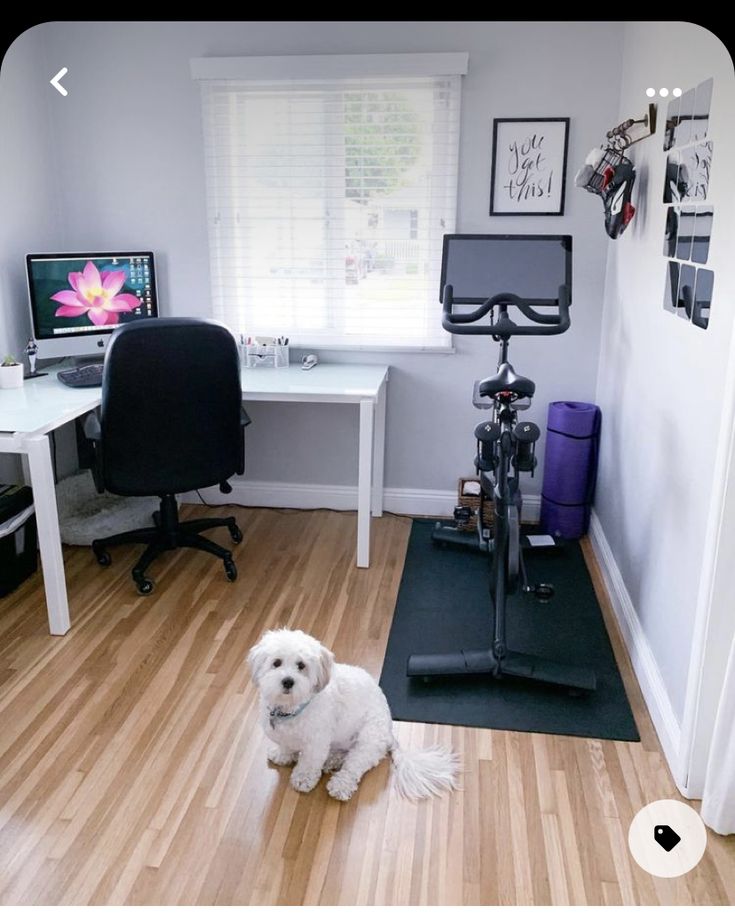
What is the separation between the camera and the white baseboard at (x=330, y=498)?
3748 millimetres

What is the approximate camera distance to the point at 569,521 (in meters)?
3.43

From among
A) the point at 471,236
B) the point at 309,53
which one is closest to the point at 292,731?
the point at 471,236

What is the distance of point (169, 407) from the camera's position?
2705 millimetres

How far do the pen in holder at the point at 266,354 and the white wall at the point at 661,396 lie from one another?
1480 millimetres

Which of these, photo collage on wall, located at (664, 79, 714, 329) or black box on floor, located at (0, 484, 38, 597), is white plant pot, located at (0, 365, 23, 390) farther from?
photo collage on wall, located at (664, 79, 714, 329)

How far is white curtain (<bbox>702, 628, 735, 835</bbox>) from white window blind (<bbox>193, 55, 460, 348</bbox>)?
216 cm

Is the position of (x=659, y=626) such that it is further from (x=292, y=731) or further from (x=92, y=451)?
(x=92, y=451)

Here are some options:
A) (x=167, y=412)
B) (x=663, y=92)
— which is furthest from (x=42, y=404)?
(x=663, y=92)

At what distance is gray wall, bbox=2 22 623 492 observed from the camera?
10.4 feet

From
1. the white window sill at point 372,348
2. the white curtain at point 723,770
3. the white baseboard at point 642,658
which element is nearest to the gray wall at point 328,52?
the white window sill at point 372,348

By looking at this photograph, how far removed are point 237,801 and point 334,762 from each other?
279 mm

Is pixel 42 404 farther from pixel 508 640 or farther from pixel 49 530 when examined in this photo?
pixel 508 640

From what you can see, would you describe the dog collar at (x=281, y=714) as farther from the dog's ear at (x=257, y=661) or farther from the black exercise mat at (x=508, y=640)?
the black exercise mat at (x=508, y=640)

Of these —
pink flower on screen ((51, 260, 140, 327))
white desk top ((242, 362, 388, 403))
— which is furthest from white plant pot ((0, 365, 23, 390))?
white desk top ((242, 362, 388, 403))
